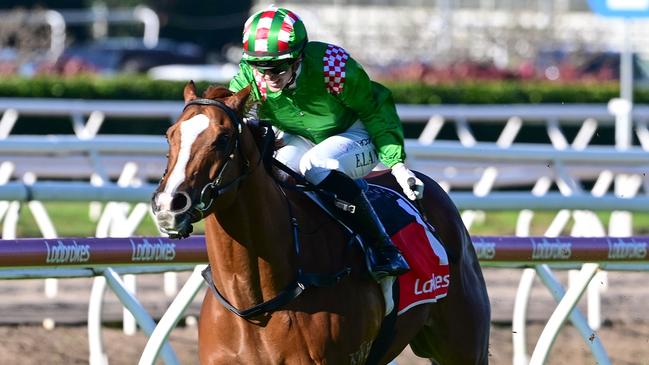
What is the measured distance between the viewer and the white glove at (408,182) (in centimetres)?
503

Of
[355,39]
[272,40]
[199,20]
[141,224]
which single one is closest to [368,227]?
[272,40]

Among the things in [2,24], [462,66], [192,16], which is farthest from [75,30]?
[462,66]

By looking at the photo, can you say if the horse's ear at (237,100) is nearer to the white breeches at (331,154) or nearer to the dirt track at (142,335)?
the white breeches at (331,154)

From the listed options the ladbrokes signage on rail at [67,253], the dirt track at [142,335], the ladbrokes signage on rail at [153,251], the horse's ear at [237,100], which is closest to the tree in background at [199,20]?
the dirt track at [142,335]

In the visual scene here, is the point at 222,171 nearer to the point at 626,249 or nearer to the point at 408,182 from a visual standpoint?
the point at 408,182

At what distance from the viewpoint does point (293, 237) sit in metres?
4.59

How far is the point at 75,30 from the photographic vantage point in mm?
34094

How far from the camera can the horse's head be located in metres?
3.98

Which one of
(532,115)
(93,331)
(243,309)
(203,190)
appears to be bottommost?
(532,115)

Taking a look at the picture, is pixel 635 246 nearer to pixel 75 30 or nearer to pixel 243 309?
pixel 243 309

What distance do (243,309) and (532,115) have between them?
8.62 m

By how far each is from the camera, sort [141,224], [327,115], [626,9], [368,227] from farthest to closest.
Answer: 1. [141,224]
2. [626,9]
3. [327,115]
4. [368,227]

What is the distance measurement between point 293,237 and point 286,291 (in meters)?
0.21

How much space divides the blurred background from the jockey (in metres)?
13.7
